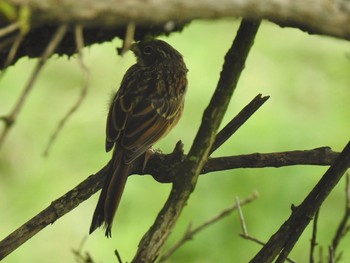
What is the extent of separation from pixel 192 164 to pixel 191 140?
21.0 ft

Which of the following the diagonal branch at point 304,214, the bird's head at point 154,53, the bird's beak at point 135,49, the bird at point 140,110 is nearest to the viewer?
the diagonal branch at point 304,214

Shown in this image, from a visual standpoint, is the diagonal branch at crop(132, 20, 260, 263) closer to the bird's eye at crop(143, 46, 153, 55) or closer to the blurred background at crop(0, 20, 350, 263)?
the bird's eye at crop(143, 46, 153, 55)

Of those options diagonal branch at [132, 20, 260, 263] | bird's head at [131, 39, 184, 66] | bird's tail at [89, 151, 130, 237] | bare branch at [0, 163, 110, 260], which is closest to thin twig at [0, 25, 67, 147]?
diagonal branch at [132, 20, 260, 263]

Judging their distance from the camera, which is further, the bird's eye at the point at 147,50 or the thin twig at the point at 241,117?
the bird's eye at the point at 147,50

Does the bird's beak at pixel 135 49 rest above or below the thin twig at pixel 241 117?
above

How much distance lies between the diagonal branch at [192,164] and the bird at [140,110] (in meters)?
1.52

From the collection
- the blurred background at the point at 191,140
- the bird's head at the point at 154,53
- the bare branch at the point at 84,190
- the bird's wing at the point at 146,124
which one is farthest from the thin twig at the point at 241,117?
the blurred background at the point at 191,140

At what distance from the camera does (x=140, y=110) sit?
5.27 m

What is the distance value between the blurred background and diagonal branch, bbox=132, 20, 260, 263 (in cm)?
509

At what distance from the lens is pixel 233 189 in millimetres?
8734

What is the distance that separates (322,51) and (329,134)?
6.86 feet

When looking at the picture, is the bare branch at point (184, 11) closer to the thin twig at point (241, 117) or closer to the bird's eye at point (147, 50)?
the thin twig at point (241, 117)

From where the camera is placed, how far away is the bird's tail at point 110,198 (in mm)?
4320

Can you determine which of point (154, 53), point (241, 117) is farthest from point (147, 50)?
point (241, 117)
